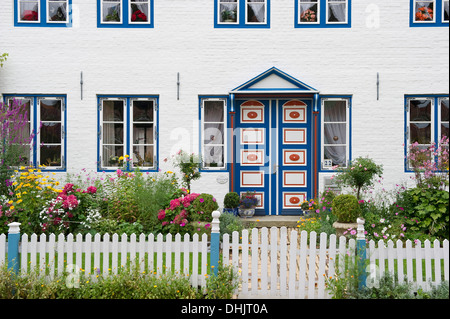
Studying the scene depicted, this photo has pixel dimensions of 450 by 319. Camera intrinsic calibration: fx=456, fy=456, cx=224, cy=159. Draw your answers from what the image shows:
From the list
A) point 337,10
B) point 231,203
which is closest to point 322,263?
point 231,203

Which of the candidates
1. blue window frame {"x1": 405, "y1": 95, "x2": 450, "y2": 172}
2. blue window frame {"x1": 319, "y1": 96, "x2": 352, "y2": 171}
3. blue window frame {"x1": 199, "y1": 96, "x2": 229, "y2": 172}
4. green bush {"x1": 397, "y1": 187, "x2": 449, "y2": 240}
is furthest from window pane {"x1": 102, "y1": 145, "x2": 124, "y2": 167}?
blue window frame {"x1": 405, "y1": 95, "x2": 450, "y2": 172}

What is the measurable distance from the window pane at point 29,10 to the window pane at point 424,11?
28.4ft

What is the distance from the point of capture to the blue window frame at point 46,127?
10398mm

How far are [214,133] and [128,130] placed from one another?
78.0 inches

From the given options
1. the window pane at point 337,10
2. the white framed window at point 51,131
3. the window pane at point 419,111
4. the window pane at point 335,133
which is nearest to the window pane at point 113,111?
the white framed window at point 51,131

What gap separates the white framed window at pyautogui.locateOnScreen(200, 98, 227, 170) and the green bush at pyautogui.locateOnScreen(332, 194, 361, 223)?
3048 millimetres

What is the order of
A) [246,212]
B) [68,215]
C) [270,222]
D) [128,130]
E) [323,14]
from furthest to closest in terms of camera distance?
[128,130] < [323,14] < [246,212] < [270,222] < [68,215]

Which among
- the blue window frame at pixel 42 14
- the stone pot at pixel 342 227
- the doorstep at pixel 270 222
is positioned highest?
the blue window frame at pixel 42 14

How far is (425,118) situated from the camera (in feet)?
34.3

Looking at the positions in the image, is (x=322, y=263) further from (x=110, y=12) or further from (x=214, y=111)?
(x=110, y=12)

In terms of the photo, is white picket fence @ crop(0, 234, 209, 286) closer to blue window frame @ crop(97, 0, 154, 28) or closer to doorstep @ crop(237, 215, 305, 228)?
doorstep @ crop(237, 215, 305, 228)

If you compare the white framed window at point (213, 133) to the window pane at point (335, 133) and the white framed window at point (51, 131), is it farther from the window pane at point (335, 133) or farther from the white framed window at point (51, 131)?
the white framed window at point (51, 131)
